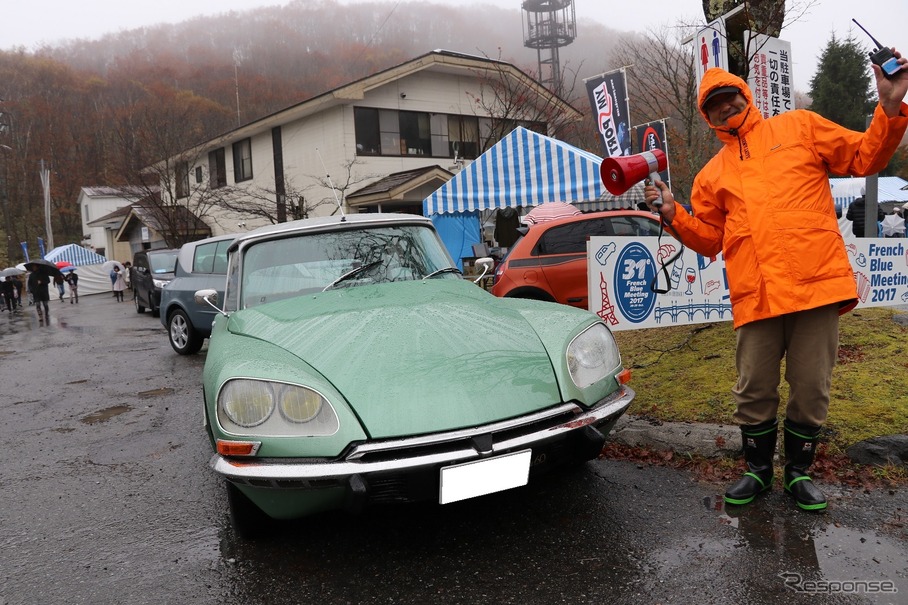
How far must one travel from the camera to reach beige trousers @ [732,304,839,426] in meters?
2.72

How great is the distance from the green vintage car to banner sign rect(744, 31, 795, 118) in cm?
364

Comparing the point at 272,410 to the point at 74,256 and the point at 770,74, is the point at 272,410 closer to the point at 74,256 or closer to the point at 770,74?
the point at 770,74

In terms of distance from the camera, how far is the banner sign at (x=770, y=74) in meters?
5.46

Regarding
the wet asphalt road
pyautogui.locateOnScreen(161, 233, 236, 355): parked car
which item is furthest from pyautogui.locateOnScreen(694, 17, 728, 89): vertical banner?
pyautogui.locateOnScreen(161, 233, 236, 355): parked car

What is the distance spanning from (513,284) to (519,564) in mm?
5886

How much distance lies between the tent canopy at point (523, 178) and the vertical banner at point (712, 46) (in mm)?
4165

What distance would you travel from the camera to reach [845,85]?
1366 inches

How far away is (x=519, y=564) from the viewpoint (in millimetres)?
2488

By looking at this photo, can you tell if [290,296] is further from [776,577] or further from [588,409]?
[776,577]

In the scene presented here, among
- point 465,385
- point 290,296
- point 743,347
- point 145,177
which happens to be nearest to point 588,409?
point 465,385

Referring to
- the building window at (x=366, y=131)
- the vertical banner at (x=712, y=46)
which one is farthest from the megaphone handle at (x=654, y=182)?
the building window at (x=366, y=131)

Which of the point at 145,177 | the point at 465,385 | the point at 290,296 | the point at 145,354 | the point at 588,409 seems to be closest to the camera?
the point at 465,385

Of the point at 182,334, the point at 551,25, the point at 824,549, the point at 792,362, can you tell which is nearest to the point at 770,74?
the point at 792,362

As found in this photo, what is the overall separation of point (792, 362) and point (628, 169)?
1164 mm
